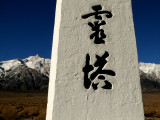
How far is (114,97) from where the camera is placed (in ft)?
8.75

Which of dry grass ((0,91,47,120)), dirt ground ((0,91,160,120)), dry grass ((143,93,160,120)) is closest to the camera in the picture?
dry grass ((0,91,47,120))

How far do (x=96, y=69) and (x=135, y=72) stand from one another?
688 mm

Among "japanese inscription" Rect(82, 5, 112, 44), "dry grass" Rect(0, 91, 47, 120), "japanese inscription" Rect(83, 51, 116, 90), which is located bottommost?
"dry grass" Rect(0, 91, 47, 120)

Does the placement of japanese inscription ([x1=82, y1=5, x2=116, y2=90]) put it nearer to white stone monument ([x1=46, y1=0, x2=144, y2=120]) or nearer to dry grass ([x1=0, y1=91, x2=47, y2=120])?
white stone monument ([x1=46, y1=0, x2=144, y2=120])

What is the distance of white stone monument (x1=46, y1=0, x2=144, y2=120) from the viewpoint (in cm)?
A: 257

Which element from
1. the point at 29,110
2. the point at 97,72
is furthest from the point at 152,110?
the point at 97,72

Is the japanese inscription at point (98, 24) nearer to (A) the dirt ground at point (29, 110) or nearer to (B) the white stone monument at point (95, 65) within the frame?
(B) the white stone monument at point (95, 65)

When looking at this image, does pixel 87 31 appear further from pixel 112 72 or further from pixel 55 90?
pixel 55 90

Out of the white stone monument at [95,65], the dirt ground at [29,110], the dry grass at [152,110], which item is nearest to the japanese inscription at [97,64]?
the white stone monument at [95,65]

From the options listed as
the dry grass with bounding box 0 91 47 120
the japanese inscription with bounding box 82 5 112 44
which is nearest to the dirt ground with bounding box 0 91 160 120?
the dry grass with bounding box 0 91 47 120

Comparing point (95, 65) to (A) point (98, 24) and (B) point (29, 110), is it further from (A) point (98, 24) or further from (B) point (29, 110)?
(B) point (29, 110)

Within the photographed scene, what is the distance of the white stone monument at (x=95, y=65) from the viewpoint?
2570 millimetres

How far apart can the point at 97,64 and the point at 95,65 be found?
43mm

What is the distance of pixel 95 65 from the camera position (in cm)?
278
